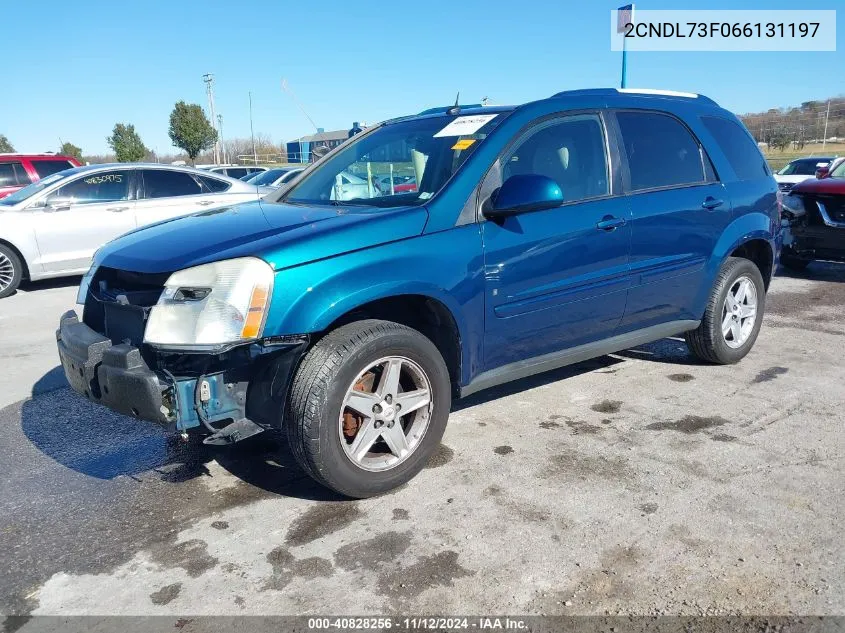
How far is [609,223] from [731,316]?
1713 millimetres

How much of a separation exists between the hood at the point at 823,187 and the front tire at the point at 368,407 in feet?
22.3

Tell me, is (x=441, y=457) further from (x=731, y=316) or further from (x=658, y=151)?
(x=731, y=316)

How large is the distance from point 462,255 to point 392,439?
0.94 m

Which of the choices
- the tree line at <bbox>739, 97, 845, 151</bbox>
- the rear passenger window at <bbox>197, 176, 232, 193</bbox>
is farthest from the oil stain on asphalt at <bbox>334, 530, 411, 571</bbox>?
the tree line at <bbox>739, 97, 845, 151</bbox>

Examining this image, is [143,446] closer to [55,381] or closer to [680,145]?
[55,381]

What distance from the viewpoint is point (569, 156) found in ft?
13.1

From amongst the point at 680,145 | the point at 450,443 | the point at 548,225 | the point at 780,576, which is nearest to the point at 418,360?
the point at 450,443

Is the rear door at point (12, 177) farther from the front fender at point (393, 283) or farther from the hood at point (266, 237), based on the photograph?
the front fender at point (393, 283)

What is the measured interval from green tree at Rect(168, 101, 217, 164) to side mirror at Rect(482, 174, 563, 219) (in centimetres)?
4716

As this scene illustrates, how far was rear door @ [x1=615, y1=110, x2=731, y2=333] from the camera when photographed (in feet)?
13.9

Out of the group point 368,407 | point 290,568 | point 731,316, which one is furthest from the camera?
point 731,316

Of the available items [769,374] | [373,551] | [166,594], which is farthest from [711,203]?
[166,594]

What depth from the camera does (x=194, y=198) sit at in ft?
31.8

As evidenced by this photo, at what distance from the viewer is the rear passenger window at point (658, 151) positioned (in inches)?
168
